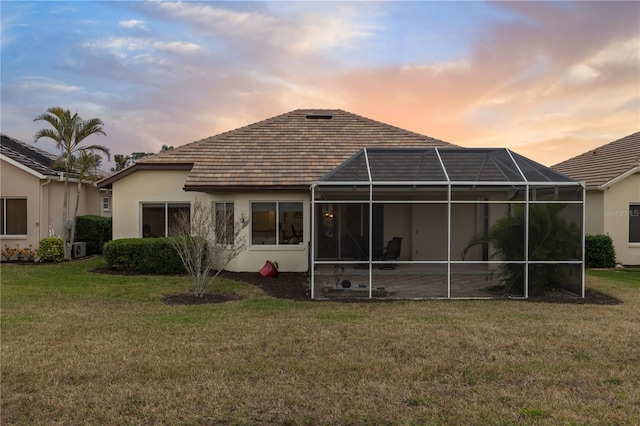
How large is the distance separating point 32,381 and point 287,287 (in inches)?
289

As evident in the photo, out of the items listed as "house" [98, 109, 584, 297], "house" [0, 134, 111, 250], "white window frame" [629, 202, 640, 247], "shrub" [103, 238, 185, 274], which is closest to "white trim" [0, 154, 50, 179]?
"house" [0, 134, 111, 250]

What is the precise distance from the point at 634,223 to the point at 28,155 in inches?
1001

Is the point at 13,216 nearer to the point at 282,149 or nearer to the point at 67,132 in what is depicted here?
the point at 67,132

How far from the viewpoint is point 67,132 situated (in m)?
17.1

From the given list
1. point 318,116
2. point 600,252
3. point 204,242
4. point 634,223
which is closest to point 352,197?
point 204,242

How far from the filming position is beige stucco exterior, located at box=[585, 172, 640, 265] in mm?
17156

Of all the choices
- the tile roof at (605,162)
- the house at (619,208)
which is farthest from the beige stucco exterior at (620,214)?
the tile roof at (605,162)

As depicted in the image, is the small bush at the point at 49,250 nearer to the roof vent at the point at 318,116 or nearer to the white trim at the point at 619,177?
the roof vent at the point at 318,116

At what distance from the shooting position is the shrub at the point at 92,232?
766 inches

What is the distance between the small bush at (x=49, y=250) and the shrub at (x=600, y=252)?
19103 millimetres

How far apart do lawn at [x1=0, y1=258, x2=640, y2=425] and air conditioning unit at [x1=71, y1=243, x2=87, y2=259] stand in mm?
8841

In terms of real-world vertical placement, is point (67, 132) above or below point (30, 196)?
above

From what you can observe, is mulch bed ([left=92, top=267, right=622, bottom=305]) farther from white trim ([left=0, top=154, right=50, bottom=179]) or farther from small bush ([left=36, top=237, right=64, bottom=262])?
white trim ([left=0, top=154, right=50, bottom=179])

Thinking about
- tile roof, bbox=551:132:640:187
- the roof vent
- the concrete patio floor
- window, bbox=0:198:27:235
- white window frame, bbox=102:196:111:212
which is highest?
the roof vent
